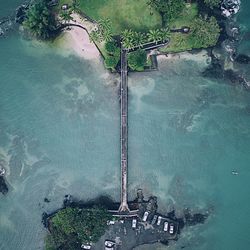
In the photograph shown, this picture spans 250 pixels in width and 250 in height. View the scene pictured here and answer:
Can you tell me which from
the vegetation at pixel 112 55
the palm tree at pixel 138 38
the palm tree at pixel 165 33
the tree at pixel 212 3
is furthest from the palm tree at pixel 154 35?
the tree at pixel 212 3

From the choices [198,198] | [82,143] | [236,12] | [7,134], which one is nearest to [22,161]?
[7,134]

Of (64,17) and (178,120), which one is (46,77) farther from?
(178,120)

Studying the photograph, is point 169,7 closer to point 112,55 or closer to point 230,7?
point 230,7

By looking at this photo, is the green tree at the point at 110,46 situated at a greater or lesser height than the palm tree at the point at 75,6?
lesser

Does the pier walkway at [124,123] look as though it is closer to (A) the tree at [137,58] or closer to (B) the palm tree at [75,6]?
(A) the tree at [137,58]

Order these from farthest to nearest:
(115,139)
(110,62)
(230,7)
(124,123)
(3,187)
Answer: (230,7)
(115,139)
(3,187)
(124,123)
(110,62)

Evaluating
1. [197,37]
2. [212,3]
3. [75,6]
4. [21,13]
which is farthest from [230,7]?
[21,13]

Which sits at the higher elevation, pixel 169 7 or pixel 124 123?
pixel 169 7
